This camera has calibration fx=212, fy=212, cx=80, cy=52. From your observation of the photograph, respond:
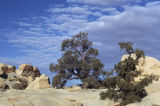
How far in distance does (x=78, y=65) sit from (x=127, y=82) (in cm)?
1747

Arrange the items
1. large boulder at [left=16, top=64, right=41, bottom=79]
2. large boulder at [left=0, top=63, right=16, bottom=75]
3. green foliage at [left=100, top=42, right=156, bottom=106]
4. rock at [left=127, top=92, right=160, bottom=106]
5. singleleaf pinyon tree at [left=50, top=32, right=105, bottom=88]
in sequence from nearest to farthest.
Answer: rock at [left=127, top=92, right=160, bottom=106]
green foliage at [left=100, top=42, right=156, bottom=106]
singleleaf pinyon tree at [left=50, top=32, right=105, bottom=88]
large boulder at [left=0, top=63, right=16, bottom=75]
large boulder at [left=16, top=64, right=41, bottom=79]

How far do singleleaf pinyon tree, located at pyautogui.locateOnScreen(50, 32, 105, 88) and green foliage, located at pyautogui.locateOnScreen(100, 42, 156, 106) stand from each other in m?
14.4

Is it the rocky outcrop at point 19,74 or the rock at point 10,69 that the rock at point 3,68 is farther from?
the rock at point 10,69

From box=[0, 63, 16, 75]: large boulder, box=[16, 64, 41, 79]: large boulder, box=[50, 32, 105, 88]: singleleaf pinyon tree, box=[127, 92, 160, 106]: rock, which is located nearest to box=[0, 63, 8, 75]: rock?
box=[0, 63, 16, 75]: large boulder

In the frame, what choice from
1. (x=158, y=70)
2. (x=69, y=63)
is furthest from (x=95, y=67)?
(x=158, y=70)

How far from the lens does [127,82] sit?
22.4 metres

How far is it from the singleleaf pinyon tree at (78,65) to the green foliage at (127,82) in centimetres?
1437

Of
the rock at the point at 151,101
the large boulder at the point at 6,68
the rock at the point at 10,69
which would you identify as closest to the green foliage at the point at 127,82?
the rock at the point at 151,101

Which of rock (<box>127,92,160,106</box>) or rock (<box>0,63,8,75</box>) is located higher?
rock (<box>0,63,8,75</box>)

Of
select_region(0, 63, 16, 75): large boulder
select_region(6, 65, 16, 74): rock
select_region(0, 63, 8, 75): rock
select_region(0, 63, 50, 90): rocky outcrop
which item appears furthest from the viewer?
select_region(6, 65, 16, 74): rock

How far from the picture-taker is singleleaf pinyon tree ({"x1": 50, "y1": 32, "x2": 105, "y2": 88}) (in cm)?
3884

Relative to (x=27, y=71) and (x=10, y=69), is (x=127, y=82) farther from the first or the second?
(x=27, y=71)

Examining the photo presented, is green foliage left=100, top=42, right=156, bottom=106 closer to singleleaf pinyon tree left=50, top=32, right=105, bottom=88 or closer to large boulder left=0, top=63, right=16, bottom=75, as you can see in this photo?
singleleaf pinyon tree left=50, top=32, right=105, bottom=88

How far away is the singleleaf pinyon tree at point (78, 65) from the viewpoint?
127 feet
